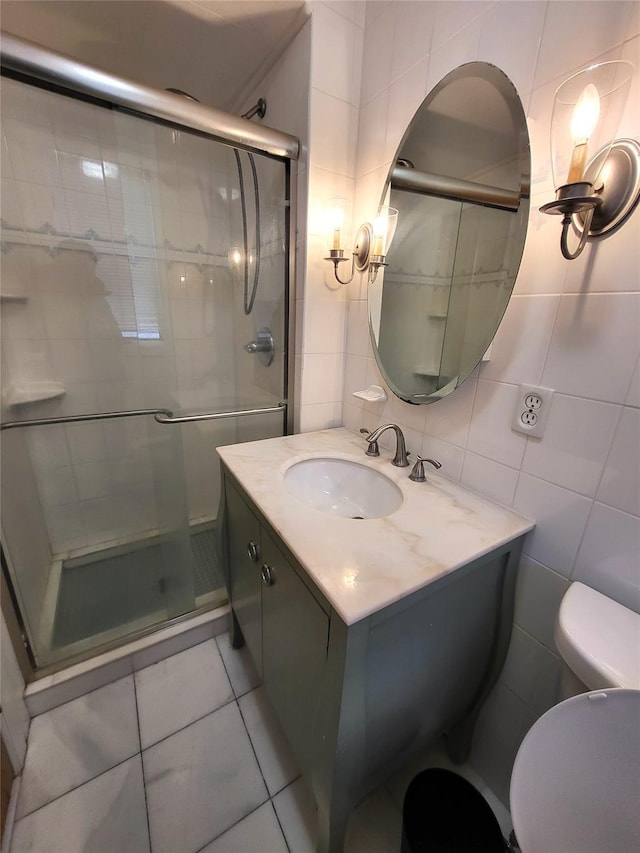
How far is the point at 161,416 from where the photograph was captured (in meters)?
1.34

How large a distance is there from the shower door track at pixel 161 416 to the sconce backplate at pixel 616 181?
1.08 meters

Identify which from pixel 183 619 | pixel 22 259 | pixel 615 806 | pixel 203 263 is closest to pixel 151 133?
pixel 203 263

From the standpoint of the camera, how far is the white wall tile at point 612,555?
62 cm

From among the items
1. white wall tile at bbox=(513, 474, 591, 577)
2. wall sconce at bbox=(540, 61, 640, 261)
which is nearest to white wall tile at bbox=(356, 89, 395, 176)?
wall sconce at bbox=(540, 61, 640, 261)

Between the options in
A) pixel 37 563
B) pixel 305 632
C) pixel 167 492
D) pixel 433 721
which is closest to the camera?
pixel 305 632

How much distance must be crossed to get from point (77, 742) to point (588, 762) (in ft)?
4.46

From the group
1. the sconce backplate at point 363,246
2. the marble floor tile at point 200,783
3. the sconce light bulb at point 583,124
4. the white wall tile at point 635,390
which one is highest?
the sconce light bulb at point 583,124

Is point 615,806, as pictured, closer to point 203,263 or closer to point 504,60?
point 504,60

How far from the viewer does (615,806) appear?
46cm

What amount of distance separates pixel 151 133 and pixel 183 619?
1.78 meters

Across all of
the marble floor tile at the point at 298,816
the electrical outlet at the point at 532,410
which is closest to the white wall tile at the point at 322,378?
the electrical outlet at the point at 532,410

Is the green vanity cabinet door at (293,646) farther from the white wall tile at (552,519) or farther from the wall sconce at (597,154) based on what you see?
the wall sconce at (597,154)

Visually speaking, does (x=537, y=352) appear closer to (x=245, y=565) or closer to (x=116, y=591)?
(x=245, y=565)

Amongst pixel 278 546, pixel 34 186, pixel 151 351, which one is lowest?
pixel 278 546
